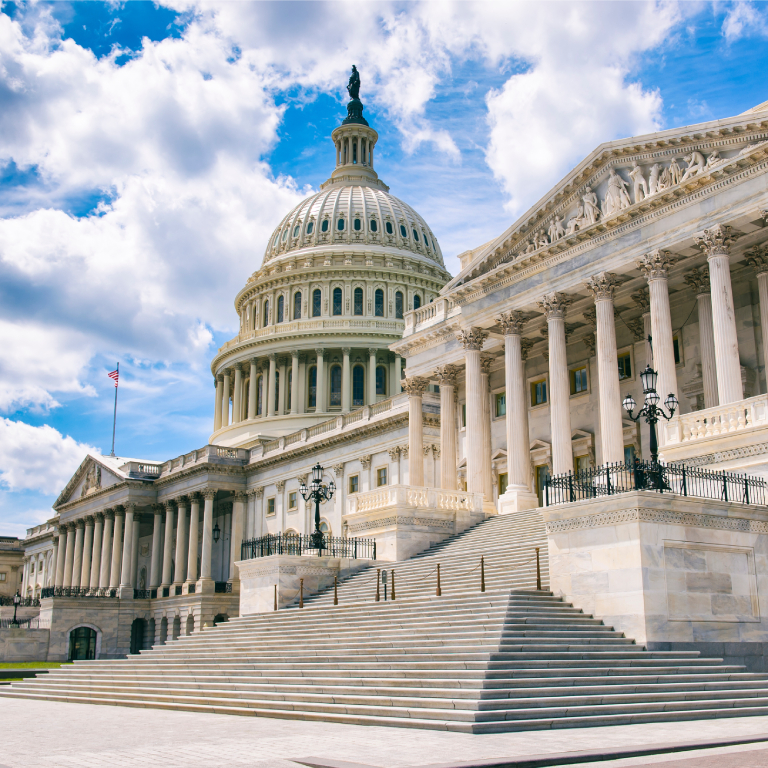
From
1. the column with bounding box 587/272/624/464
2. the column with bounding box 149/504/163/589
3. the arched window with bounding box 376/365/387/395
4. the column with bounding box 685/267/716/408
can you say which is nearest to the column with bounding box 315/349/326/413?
the arched window with bounding box 376/365/387/395

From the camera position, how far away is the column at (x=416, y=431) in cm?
4853

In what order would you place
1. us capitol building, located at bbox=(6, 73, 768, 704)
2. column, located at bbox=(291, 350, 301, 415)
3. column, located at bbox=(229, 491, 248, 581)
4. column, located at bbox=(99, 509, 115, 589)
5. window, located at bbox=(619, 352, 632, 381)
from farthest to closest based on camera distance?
1. column, located at bbox=(291, 350, 301, 415)
2. column, located at bbox=(99, 509, 115, 589)
3. column, located at bbox=(229, 491, 248, 581)
4. window, located at bbox=(619, 352, 632, 381)
5. us capitol building, located at bbox=(6, 73, 768, 704)

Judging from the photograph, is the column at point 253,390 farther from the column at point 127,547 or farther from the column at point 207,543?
the column at point 207,543

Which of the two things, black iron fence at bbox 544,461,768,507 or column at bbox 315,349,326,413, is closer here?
black iron fence at bbox 544,461,768,507

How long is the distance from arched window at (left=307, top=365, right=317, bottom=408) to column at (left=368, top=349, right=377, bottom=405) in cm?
608

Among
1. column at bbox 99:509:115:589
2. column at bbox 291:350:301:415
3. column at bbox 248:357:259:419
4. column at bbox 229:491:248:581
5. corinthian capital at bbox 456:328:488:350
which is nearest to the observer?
corinthian capital at bbox 456:328:488:350

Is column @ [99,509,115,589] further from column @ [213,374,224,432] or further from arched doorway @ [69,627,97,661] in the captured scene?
column @ [213,374,224,432]

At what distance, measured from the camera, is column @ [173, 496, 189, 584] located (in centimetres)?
8312

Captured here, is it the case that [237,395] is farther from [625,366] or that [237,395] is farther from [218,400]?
[625,366]

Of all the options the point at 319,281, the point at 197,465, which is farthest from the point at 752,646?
the point at 319,281

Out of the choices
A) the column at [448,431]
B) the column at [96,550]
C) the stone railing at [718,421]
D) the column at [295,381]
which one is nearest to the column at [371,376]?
the column at [295,381]

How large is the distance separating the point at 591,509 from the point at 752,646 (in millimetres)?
5369

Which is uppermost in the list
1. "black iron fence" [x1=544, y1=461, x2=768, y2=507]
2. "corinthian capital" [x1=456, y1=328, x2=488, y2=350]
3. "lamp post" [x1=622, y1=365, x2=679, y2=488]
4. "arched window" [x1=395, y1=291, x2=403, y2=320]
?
"arched window" [x1=395, y1=291, x2=403, y2=320]

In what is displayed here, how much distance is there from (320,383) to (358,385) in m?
4.30
